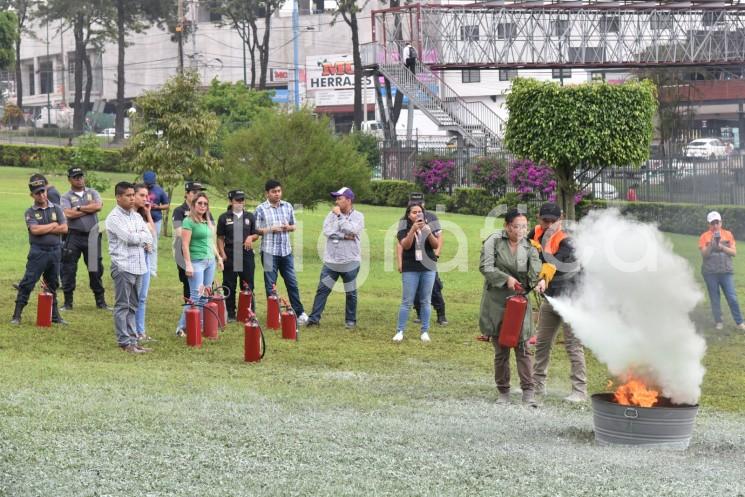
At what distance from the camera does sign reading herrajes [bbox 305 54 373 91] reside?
8025 cm

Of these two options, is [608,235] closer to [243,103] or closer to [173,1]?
[243,103]

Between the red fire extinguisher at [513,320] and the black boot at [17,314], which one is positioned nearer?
the red fire extinguisher at [513,320]

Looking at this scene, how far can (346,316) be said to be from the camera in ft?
55.4

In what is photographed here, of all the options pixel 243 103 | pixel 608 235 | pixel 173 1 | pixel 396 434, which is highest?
pixel 173 1

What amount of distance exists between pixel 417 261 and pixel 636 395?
592 centimetres

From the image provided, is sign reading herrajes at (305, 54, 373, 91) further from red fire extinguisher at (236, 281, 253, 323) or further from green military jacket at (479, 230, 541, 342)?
green military jacket at (479, 230, 541, 342)

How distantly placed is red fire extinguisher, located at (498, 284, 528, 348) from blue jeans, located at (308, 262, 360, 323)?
18.2 ft

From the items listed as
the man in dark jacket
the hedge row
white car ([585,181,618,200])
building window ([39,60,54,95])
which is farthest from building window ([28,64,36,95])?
the man in dark jacket

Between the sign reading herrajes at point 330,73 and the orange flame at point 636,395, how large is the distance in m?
70.5

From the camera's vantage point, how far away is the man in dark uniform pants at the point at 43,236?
49.6 ft

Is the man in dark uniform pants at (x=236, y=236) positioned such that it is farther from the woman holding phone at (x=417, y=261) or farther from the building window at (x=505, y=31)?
the building window at (x=505, y=31)

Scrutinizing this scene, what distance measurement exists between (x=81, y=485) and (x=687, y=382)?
16.2 feet

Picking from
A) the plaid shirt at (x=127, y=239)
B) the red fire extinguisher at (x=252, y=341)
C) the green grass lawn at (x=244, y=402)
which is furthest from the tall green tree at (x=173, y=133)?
the red fire extinguisher at (x=252, y=341)

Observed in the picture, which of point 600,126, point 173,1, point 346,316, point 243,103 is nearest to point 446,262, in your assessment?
point 600,126
